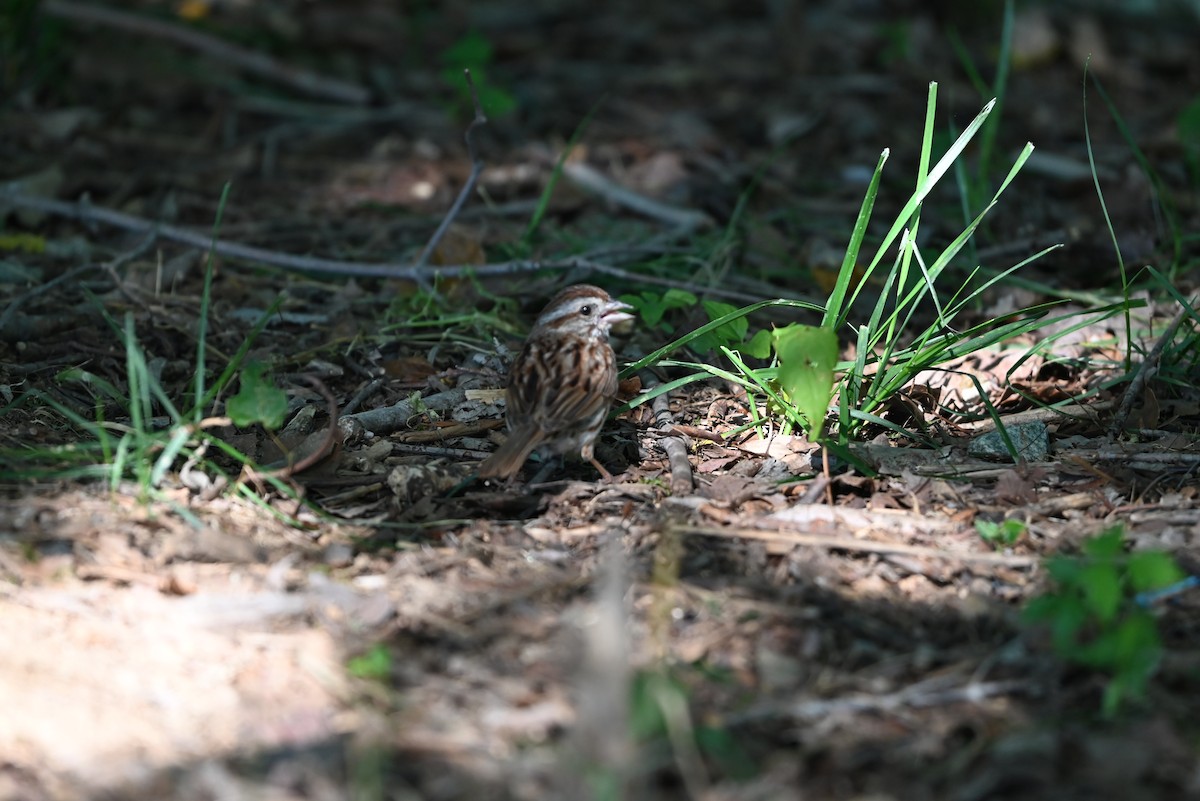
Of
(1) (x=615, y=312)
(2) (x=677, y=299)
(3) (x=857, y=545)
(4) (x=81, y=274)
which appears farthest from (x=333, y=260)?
(3) (x=857, y=545)

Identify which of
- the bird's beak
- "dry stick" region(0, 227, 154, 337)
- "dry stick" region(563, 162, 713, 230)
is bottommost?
"dry stick" region(0, 227, 154, 337)

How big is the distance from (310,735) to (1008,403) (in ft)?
10.5

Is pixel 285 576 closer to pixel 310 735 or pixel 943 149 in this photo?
pixel 310 735

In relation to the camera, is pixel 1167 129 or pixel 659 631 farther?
pixel 1167 129

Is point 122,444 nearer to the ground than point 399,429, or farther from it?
farther from it

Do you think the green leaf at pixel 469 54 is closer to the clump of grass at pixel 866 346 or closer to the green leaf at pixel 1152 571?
the clump of grass at pixel 866 346

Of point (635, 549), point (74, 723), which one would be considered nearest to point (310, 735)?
point (74, 723)

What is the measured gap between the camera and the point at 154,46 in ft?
28.5

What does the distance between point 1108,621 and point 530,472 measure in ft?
7.15

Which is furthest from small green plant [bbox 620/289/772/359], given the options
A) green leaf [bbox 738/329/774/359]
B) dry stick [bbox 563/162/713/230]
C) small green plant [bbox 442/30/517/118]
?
small green plant [bbox 442/30/517/118]

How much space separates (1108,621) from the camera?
10.6 feet

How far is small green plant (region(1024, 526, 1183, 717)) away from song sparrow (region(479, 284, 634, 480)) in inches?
69.5

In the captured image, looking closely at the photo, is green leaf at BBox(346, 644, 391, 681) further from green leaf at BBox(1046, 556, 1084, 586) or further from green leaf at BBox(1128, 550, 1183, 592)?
green leaf at BBox(1128, 550, 1183, 592)

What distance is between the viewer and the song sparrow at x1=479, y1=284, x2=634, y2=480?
175 inches
